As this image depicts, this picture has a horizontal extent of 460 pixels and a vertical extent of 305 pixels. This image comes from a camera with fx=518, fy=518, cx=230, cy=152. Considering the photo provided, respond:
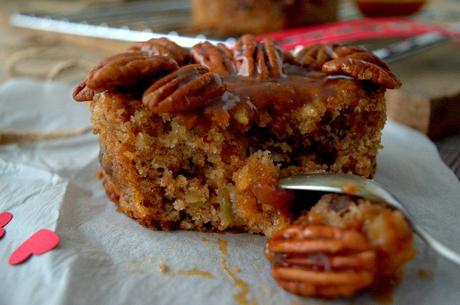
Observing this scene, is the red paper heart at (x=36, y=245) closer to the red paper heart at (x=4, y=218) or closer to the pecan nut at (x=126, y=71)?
the red paper heart at (x=4, y=218)

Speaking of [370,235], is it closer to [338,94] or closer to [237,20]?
[338,94]

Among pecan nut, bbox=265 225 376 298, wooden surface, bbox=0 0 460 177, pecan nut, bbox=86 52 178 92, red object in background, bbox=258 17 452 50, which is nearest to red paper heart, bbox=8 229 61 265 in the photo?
pecan nut, bbox=86 52 178 92

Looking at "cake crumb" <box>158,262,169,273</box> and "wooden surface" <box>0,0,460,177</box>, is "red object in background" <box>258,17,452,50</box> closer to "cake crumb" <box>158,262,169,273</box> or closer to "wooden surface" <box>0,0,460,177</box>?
"wooden surface" <box>0,0,460,177</box>

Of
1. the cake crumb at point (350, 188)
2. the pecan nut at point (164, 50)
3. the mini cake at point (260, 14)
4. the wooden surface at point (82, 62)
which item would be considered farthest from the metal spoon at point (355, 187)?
the mini cake at point (260, 14)

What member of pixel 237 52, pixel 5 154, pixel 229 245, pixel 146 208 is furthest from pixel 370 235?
pixel 5 154

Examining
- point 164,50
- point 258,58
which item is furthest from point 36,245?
point 258,58

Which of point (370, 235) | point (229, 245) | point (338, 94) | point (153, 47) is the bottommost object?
point (229, 245)
